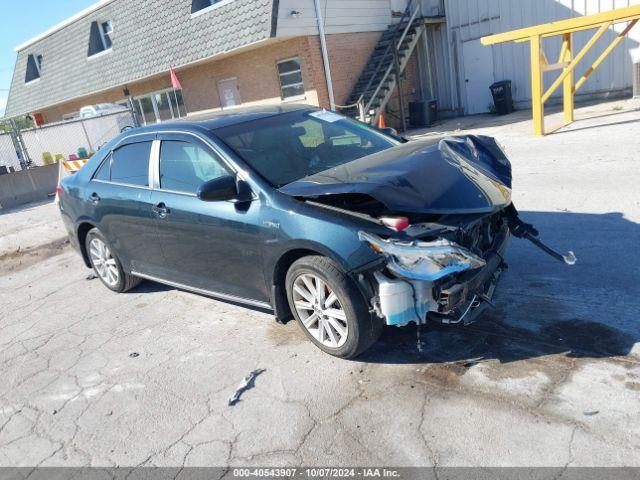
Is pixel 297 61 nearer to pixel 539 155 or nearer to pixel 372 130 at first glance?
pixel 539 155

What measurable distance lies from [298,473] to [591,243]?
3790 millimetres

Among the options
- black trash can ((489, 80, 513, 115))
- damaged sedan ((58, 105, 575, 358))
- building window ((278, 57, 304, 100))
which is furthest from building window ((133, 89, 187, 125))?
damaged sedan ((58, 105, 575, 358))

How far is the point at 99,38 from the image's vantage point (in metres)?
23.0

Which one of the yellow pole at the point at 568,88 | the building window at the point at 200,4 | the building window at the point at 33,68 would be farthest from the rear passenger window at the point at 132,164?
A: the building window at the point at 33,68

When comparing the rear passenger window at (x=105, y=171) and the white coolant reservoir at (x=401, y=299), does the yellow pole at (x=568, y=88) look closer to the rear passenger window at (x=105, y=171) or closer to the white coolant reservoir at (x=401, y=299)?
the rear passenger window at (x=105, y=171)

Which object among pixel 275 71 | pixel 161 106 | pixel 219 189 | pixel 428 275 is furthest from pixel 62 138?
Answer: pixel 428 275

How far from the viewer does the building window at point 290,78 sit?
16328 mm

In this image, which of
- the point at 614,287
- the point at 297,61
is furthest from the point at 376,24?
the point at 614,287

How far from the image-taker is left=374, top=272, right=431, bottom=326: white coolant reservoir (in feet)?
10.9

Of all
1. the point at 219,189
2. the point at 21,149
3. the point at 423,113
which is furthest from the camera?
the point at 21,149

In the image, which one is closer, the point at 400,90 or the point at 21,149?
the point at 400,90

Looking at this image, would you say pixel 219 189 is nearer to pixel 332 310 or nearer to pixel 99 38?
pixel 332 310

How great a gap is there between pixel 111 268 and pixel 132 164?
1.36 meters

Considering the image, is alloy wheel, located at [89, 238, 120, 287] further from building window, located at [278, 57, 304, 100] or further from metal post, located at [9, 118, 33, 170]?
metal post, located at [9, 118, 33, 170]
